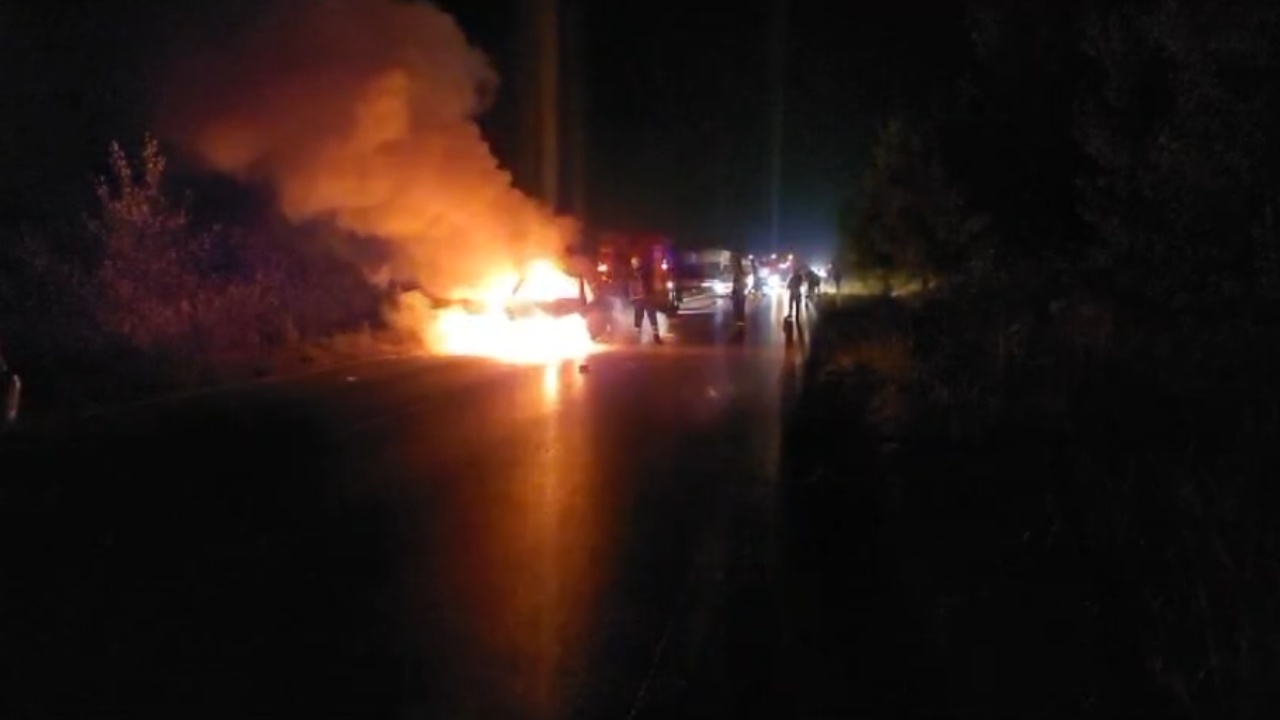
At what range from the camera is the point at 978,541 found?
9.60 metres

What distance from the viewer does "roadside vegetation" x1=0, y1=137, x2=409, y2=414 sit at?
23.2m

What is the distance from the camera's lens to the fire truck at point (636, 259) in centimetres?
3831

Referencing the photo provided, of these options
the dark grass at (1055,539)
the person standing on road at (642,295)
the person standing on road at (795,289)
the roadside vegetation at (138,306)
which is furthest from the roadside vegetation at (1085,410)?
the person standing on road at (795,289)

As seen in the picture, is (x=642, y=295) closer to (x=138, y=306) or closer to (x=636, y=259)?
(x=636, y=259)

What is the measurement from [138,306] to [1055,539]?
20922mm

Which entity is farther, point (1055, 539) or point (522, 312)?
point (522, 312)

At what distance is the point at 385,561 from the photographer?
9422 mm

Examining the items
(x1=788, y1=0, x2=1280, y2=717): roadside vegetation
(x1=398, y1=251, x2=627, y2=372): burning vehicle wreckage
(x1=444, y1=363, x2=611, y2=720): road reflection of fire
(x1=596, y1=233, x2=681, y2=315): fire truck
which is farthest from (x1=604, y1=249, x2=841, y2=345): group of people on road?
(x1=444, y1=363, x2=611, y2=720): road reflection of fire

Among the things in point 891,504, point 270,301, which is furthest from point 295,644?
point 270,301

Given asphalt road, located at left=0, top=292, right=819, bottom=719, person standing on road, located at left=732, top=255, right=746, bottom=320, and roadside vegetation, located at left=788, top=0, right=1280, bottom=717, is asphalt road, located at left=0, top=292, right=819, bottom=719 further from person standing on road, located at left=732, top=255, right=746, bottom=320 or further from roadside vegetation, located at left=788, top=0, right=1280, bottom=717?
person standing on road, located at left=732, top=255, right=746, bottom=320

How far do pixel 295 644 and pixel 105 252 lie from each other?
2105 centimetres

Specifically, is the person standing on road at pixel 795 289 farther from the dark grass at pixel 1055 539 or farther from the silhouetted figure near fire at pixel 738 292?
the dark grass at pixel 1055 539

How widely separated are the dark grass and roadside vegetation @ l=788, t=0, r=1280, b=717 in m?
0.02

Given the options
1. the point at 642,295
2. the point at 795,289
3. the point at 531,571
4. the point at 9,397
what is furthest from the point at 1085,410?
the point at 795,289
